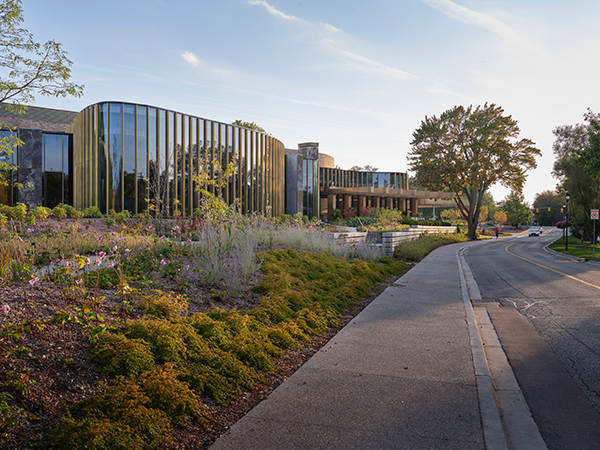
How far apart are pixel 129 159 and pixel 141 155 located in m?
0.78

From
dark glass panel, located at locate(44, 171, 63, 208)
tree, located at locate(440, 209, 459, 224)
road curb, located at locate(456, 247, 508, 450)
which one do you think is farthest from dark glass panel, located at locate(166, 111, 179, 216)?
tree, located at locate(440, 209, 459, 224)

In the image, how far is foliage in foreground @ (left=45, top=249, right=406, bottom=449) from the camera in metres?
2.76

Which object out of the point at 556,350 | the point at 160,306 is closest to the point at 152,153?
the point at 160,306

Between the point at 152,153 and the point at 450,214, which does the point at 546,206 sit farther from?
the point at 152,153

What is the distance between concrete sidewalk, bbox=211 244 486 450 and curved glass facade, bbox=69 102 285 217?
17.3 m

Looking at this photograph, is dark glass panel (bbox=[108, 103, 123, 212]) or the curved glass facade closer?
dark glass panel (bbox=[108, 103, 123, 212])

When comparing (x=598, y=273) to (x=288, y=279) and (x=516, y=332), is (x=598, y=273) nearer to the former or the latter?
(x=516, y=332)

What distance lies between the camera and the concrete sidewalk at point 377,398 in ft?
9.90

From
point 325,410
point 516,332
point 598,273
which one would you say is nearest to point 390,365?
point 325,410

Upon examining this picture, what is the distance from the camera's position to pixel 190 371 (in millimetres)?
3746

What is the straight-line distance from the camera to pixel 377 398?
374cm

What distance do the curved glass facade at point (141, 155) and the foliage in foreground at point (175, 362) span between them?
16541mm

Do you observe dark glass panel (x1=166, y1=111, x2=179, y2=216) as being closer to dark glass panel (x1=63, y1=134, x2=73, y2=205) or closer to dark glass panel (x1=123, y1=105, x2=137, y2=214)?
dark glass panel (x1=123, y1=105, x2=137, y2=214)

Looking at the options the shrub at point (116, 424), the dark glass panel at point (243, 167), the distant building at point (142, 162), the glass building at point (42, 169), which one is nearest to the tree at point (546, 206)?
the distant building at point (142, 162)
